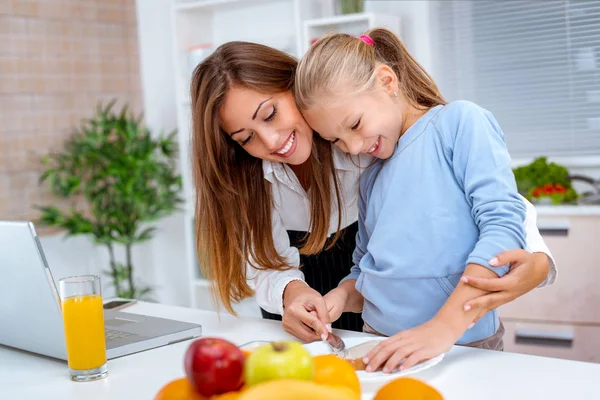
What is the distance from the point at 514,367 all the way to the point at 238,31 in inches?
122

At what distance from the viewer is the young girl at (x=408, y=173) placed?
1431 millimetres

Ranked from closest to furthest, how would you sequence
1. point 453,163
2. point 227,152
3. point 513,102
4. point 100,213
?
1. point 453,163
2. point 227,152
3. point 513,102
4. point 100,213

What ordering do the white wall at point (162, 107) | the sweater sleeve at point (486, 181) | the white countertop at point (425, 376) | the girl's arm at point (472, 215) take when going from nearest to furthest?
the white countertop at point (425, 376)
the girl's arm at point (472, 215)
the sweater sleeve at point (486, 181)
the white wall at point (162, 107)

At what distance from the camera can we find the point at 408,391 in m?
0.83

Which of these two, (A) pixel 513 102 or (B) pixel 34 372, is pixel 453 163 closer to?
(B) pixel 34 372

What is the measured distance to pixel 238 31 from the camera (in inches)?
157

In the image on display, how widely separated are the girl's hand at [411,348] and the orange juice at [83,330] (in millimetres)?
448

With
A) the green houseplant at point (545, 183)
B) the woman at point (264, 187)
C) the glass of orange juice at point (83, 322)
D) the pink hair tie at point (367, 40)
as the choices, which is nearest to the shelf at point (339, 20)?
the green houseplant at point (545, 183)

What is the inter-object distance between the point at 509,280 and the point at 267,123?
0.59 metres

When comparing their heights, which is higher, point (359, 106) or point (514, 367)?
point (359, 106)

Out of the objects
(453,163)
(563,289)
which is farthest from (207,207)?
(563,289)

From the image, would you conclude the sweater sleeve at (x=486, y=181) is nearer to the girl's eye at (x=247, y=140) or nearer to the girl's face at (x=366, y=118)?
the girl's face at (x=366, y=118)

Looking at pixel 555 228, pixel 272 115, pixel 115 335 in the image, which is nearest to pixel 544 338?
pixel 555 228

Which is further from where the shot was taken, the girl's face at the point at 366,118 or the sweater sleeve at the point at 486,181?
the girl's face at the point at 366,118
